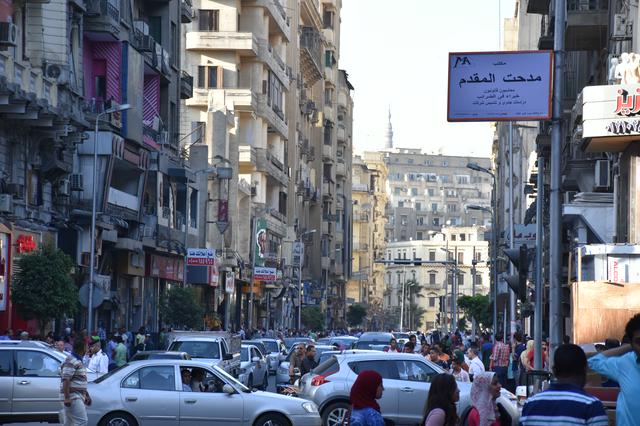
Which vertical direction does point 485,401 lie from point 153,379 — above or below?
above

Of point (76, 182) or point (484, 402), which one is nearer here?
point (484, 402)

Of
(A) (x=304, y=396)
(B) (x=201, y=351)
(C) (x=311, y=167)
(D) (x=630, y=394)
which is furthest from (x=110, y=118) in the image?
(C) (x=311, y=167)

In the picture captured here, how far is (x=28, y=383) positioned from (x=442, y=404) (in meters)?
14.3

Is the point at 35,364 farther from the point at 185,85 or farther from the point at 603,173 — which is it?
the point at 185,85

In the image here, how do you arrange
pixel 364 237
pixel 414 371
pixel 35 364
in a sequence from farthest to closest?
pixel 364 237 < pixel 35 364 < pixel 414 371

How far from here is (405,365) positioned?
25.3 metres

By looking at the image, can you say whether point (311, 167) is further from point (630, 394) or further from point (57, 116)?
point (630, 394)

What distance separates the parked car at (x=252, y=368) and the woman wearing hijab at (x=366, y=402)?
2440 cm

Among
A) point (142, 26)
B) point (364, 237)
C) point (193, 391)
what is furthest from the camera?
point (364, 237)

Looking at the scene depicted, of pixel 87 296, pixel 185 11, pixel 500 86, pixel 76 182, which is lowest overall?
pixel 87 296

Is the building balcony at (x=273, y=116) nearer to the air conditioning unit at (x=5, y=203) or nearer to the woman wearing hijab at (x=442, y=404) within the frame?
the air conditioning unit at (x=5, y=203)

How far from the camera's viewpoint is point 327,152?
126 metres

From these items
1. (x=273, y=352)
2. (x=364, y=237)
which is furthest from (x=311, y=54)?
(x=364, y=237)

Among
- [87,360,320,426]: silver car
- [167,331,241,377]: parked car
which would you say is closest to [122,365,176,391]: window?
[87,360,320,426]: silver car
